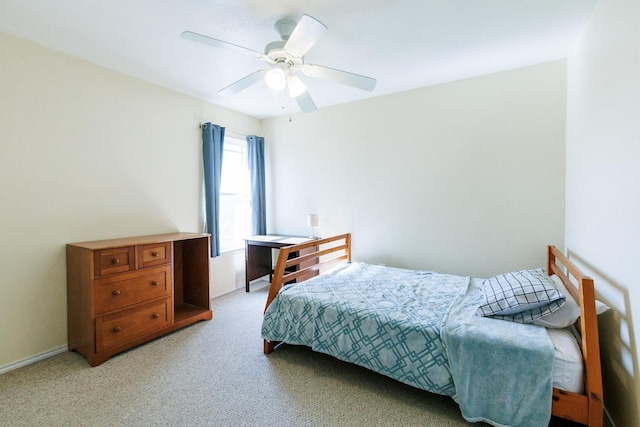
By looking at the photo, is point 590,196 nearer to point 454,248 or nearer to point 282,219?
point 454,248

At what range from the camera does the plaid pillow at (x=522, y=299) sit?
65.2 inches

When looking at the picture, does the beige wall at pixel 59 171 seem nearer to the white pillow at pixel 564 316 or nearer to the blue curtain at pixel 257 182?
the blue curtain at pixel 257 182

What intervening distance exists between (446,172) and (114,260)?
10.6 ft

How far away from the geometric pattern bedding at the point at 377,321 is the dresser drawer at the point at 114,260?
122 centimetres

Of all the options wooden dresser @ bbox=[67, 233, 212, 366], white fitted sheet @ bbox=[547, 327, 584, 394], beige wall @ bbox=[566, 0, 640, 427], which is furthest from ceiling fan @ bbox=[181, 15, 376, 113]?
white fitted sheet @ bbox=[547, 327, 584, 394]

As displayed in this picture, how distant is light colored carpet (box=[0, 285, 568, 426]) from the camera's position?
5.39 feet

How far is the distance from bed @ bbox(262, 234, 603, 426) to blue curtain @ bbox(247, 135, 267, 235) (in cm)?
183

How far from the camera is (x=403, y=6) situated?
6.04 feet

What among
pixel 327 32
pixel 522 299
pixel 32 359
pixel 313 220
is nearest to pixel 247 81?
pixel 327 32

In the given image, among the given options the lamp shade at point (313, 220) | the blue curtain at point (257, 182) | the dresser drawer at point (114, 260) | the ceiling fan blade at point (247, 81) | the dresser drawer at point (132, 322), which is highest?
the ceiling fan blade at point (247, 81)

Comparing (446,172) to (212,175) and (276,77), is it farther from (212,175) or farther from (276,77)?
(212,175)

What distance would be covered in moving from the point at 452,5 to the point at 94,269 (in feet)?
10.2

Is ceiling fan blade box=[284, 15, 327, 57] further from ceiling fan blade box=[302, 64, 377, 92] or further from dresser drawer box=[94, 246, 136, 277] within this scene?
dresser drawer box=[94, 246, 136, 277]

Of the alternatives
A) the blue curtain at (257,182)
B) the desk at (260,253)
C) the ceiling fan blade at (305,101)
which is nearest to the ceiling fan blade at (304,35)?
the ceiling fan blade at (305,101)
